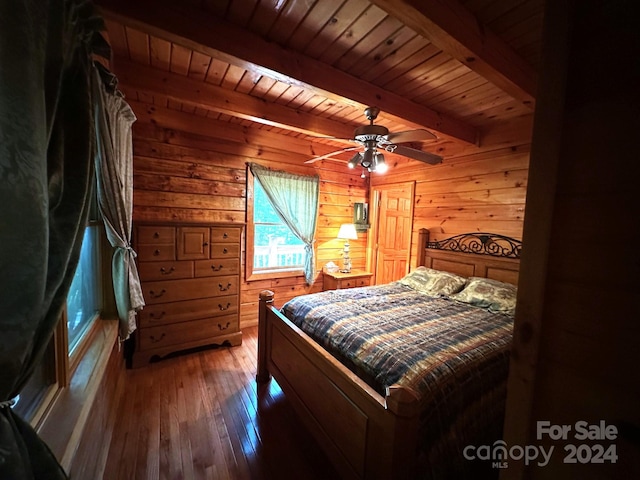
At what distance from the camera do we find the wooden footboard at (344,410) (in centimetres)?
108

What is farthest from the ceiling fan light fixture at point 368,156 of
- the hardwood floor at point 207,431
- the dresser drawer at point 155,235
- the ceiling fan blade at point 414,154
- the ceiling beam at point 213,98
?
the hardwood floor at point 207,431

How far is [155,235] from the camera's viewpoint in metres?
2.48

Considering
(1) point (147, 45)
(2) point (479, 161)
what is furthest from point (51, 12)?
(2) point (479, 161)

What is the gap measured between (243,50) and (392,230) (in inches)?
123

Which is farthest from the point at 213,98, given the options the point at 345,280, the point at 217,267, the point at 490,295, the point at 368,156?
the point at 490,295

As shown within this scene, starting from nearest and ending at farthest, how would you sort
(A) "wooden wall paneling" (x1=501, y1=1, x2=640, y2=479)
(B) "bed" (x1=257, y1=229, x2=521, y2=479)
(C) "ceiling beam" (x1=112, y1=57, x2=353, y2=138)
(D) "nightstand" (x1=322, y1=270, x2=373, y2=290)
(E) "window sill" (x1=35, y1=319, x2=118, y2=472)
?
(A) "wooden wall paneling" (x1=501, y1=1, x2=640, y2=479) < (E) "window sill" (x1=35, y1=319, x2=118, y2=472) < (B) "bed" (x1=257, y1=229, x2=521, y2=479) < (C) "ceiling beam" (x1=112, y1=57, x2=353, y2=138) < (D) "nightstand" (x1=322, y1=270, x2=373, y2=290)

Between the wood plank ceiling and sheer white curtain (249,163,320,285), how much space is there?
3.21ft

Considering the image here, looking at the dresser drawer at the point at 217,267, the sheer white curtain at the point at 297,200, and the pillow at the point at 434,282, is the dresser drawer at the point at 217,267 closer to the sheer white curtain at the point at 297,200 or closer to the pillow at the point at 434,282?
the sheer white curtain at the point at 297,200

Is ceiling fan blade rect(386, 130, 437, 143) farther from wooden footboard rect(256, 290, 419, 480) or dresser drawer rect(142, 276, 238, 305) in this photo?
dresser drawer rect(142, 276, 238, 305)

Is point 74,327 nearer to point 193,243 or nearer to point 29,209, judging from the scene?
point 193,243

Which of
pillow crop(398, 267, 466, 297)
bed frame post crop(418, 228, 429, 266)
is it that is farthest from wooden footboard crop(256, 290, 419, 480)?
bed frame post crop(418, 228, 429, 266)

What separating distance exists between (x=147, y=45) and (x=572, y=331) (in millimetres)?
2574

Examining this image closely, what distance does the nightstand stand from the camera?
3770 mm

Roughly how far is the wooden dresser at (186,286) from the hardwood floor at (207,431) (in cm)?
30
